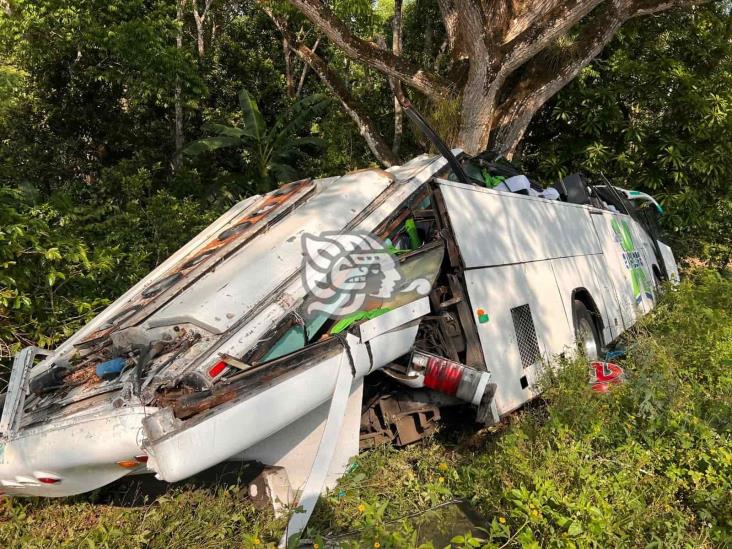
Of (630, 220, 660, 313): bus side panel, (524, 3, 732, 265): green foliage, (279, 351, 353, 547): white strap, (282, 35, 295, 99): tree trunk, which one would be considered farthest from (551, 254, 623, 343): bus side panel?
(282, 35, 295, 99): tree trunk

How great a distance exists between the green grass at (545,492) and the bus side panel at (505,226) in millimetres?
1115

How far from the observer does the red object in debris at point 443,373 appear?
11.9 ft

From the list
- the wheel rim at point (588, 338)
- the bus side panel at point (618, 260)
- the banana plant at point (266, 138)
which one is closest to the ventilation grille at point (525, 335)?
the wheel rim at point (588, 338)

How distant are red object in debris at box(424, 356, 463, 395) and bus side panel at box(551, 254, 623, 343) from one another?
6.87ft

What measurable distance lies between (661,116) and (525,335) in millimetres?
8893

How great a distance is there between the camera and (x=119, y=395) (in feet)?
8.14

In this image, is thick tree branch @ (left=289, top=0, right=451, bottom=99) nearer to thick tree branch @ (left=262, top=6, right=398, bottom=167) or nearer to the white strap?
thick tree branch @ (left=262, top=6, right=398, bottom=167)

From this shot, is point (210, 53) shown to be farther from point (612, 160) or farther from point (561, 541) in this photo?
point (561, 541)

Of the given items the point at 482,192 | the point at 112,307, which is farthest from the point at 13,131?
the point at 482,192

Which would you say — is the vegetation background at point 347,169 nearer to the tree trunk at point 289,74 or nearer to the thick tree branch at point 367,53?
the tree trunk at point 289,74

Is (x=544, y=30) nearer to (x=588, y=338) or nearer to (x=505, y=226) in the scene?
(x=505, y=226)

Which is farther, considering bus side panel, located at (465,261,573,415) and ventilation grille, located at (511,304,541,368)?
ventilation grille, located at (511,304,541,368)

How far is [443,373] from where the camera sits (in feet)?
11.9

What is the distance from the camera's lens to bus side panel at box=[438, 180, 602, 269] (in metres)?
4.04
